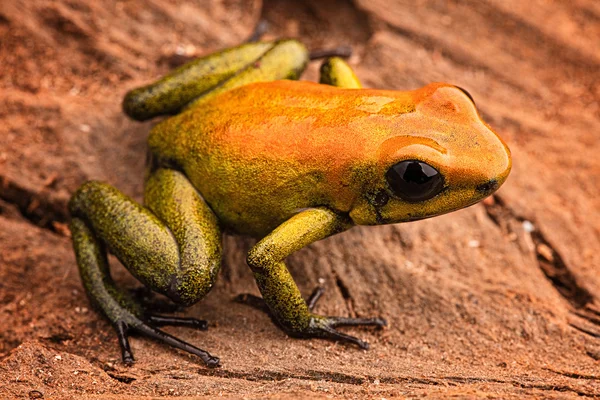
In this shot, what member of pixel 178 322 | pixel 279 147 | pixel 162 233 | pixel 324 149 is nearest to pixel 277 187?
pixel 279 147

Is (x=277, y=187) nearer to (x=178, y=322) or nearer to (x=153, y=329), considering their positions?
(x=178, y=322)

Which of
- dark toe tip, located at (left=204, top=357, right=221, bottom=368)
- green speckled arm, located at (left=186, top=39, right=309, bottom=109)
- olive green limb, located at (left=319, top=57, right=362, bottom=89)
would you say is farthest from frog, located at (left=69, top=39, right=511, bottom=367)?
olive green limb, located at (left=319, top=57, right=362, bottom=89)

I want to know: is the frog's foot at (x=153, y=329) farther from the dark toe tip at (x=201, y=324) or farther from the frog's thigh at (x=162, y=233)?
the frog's thigh at (x=162, y=233)

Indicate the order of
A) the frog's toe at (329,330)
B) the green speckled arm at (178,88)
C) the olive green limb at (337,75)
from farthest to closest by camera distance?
the olive green limb at (337,75), the green speckled arm at (178,88), the frog's toe at (329,330)

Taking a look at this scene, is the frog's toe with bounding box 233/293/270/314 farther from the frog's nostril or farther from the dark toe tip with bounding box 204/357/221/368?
the frog's nostril

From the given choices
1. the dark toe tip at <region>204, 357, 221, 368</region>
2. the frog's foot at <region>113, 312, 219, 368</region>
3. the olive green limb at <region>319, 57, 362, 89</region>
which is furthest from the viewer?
the olive green limb at <region>319, 57, 362, 89</region>

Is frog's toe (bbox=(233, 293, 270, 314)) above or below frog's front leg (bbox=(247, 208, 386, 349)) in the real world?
below

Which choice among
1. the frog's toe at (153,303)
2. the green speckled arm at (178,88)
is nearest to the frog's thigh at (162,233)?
the frog's toe at (153,303)

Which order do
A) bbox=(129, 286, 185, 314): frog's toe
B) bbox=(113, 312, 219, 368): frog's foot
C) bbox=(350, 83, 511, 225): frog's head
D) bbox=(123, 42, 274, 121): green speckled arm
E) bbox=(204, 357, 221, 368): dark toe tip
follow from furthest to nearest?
1. bbox=(123, 42, 274, 121): green speckled arm
2. bbox=(129, 286, 185, 314): frog's toe
3. bbox=(113, 312, 219, 368): frog's foot
4. bbox=(204, 357, 221, 368): dark toe tip
5. bbox=(350, 83, 511, 225): frog's head
